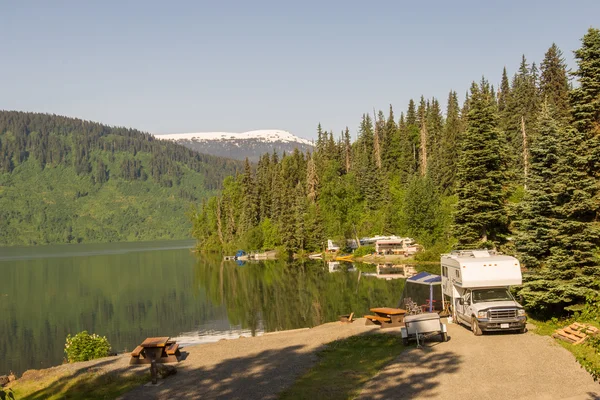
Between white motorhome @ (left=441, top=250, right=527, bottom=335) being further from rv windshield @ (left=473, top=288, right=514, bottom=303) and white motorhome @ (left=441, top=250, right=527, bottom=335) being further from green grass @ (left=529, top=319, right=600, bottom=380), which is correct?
green grass @ (left=529, top=319, right=600, bottom=380)

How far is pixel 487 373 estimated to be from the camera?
733 inches

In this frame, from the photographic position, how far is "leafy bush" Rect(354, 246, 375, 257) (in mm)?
98500

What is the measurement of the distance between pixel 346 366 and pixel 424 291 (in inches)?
600

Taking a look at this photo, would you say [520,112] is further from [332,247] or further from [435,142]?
[332,247]

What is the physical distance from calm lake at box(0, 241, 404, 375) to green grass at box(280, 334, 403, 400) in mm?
17575

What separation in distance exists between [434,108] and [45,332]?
99.2 meters

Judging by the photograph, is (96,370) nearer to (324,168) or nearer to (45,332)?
(45,332)

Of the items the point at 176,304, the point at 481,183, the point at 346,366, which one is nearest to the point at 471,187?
the point at 481,183

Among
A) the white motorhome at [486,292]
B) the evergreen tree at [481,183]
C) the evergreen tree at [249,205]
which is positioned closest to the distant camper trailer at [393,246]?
the evergreen tree at [249,205]

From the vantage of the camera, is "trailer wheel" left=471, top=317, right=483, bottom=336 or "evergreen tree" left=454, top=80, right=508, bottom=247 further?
"evergreen tree" left=454, top=80, right=508, bottom=247

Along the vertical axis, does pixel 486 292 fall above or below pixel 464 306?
above

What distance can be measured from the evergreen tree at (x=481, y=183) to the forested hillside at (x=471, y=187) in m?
0.07

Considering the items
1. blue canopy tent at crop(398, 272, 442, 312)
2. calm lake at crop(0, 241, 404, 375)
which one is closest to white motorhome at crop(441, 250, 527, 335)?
blue canopy tent at crop(398, 272, 442, 312)

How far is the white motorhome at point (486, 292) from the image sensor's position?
2416 cm
